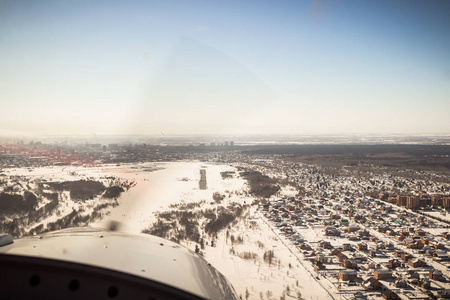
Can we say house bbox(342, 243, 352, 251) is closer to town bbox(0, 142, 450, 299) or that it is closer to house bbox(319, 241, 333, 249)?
town bbox(0, 142, 450, 299)

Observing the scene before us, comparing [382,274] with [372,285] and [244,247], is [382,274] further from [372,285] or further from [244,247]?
[244,247]

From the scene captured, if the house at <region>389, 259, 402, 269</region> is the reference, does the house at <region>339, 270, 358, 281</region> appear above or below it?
above

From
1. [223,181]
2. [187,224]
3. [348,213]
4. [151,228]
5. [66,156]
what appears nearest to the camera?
[151,228]

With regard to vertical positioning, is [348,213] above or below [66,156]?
below

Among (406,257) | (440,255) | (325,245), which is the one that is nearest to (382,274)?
(406,257)

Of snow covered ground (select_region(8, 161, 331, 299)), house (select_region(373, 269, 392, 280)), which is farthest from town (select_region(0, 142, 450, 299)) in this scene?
snow covered ground (select_region(8, 161, 331, 299))

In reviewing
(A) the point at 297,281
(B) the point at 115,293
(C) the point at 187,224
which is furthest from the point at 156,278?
(C) the point at 187,224

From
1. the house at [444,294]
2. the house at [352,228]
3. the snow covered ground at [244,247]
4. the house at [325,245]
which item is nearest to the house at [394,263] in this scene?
the house at [444,294]

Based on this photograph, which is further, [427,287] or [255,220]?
[255,220]

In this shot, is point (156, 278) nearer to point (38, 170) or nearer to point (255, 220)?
point (255, 220)
